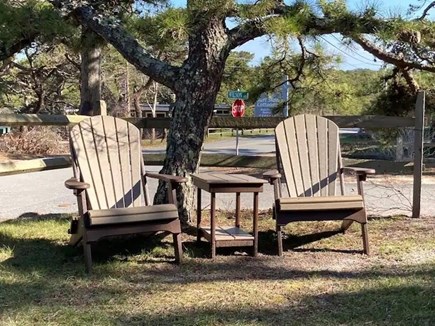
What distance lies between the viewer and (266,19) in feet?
13.0

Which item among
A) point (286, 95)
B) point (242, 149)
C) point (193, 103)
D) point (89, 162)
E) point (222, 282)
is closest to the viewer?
point (222, 282)

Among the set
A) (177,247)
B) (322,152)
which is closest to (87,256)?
(177,247)

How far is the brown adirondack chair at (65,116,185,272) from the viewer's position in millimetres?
3324

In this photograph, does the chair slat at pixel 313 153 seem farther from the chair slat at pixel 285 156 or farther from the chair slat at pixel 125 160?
the chair slat at pixel 125 160

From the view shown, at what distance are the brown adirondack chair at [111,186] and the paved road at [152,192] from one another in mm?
1850

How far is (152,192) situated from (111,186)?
3.35 metres

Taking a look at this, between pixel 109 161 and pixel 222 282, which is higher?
pixel 109 161

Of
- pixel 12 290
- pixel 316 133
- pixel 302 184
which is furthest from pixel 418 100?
pixel 12 290

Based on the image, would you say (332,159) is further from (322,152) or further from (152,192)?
(152,192)

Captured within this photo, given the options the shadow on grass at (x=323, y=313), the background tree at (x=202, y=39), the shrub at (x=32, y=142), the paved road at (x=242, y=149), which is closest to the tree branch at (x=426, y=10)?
the background tree at (x=202, y=39)

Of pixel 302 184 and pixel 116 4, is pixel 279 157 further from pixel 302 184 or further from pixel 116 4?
pixel 116 4

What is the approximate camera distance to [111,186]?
4016mm

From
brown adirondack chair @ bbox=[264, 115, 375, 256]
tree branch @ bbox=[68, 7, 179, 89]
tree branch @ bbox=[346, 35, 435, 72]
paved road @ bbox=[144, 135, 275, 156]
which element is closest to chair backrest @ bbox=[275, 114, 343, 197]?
brown adirondack chair @ bbox=[264, 115, 375, 256]

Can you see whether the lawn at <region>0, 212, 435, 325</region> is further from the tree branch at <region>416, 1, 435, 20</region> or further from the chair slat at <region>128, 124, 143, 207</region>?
the tree branch at <region>416, 1, 435, 20</region>
